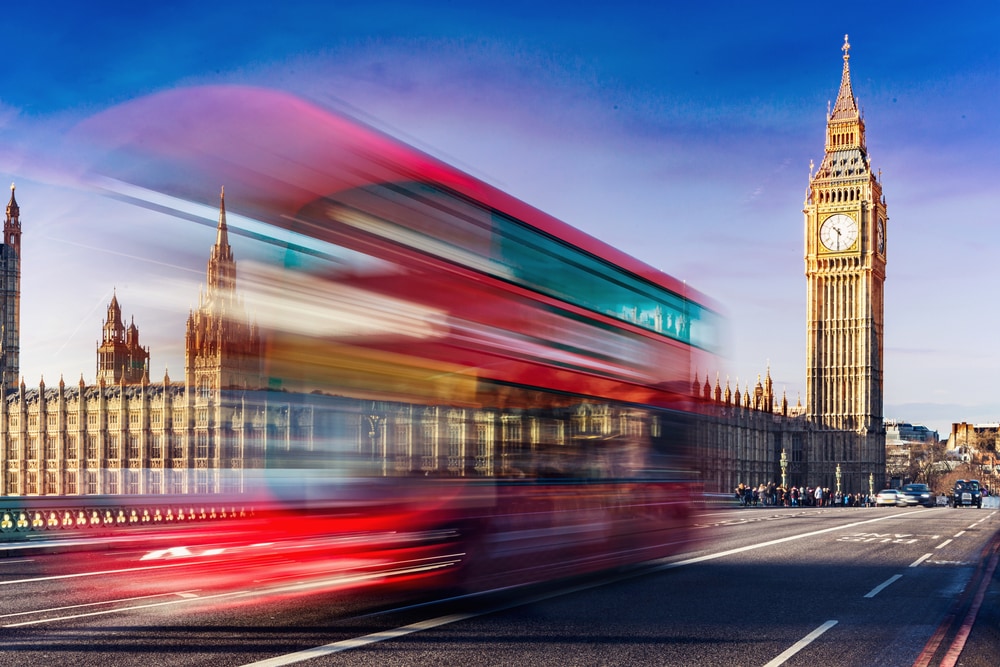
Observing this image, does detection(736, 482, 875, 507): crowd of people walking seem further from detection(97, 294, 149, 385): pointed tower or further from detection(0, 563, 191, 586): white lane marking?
detection(97, 294, 149, 385): pointed tower

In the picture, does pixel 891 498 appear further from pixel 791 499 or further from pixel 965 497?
pixel 791 499

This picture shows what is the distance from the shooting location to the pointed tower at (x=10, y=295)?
65.9 meters

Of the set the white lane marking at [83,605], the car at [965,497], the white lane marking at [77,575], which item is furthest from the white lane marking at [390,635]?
the car at [965,497]

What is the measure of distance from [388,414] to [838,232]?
87023 millimetres

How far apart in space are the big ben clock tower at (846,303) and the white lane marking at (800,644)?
276 feet

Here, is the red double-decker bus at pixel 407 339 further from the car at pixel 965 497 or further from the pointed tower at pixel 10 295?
the pointed tower at pixel 10 295

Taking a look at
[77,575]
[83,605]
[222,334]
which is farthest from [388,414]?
[77,575]

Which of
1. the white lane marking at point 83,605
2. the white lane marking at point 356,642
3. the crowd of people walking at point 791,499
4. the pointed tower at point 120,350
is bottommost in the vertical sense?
the crowd of people walking at point 791,499

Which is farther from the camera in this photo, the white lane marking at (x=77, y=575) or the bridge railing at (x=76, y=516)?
the bridge railing at (x=76, y=516)

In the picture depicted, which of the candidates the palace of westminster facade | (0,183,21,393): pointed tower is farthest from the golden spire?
(0,183,21,393): pointed tower

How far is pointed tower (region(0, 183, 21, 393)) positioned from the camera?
216ft

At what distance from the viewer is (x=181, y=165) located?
7.54 metres

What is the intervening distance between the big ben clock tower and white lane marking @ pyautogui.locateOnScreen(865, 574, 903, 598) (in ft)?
261

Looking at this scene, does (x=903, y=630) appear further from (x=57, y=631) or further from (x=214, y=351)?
(x=57, y=631)
